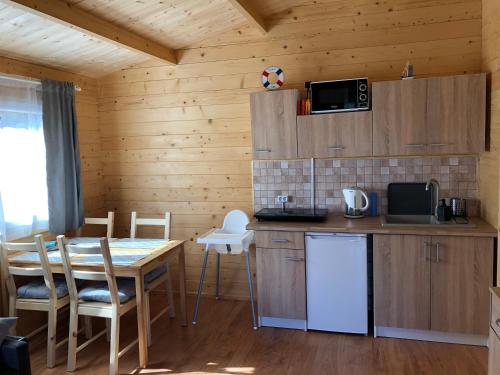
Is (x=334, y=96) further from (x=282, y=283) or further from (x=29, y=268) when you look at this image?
(x=29, y=268)

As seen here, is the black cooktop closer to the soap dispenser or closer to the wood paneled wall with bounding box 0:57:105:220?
the soap dispenser

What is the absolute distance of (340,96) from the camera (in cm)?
323

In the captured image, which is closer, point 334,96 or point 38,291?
point 38,291

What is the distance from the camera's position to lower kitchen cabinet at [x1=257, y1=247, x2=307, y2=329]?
3.19 m

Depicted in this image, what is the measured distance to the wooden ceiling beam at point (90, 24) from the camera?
2372mm

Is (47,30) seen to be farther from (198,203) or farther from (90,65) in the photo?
(198,203)

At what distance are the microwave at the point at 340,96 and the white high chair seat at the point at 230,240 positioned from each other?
1.15 metres

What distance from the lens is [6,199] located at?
3152 millimetres

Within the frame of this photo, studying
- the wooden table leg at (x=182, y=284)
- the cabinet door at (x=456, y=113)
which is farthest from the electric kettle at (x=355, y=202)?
the wooden table leg at (x=182, y=284)

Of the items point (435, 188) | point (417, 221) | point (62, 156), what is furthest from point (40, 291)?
point (435, 188)

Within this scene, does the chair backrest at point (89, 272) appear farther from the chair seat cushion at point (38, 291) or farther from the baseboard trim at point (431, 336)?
the baseboard trim at point (431, 336)

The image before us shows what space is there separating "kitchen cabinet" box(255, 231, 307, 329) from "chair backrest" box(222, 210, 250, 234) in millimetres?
506

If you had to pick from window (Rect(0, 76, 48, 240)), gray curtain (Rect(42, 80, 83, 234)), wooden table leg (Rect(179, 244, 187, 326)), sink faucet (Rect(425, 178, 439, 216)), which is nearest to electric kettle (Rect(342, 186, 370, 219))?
sink faucet (Rect(425, 178, 439, 216))

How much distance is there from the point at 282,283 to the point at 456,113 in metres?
1.80
